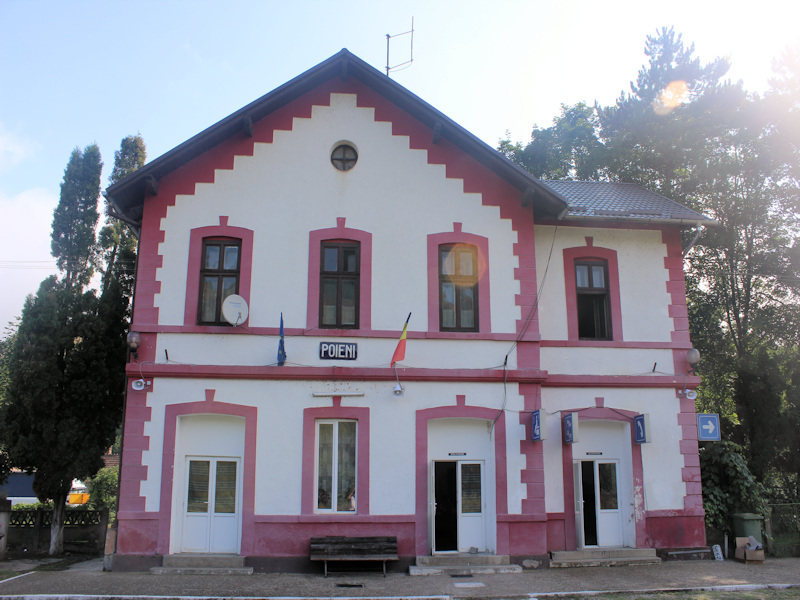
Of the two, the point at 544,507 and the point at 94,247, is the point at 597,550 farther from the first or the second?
the point at 94,247

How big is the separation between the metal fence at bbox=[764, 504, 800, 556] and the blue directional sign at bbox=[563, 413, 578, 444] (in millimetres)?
4560

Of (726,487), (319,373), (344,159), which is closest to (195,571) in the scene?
(319,373)

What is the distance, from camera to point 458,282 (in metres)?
12.4

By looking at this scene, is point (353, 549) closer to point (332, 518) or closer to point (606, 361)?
point (332, 518)

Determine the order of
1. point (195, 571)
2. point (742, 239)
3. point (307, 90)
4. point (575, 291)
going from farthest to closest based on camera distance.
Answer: point (742, 239) < point (575, 291) < point (307, 90) < point (195, 571)

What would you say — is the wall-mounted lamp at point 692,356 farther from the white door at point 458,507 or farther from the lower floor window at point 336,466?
the lower floor window at point 336,466

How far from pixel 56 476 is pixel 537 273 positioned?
399 inches

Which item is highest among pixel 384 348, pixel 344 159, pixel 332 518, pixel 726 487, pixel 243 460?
pixel 344 159

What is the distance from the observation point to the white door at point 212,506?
37.0 feet

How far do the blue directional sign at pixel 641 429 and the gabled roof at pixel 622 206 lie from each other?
383 cm

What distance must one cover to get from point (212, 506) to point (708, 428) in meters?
9.39

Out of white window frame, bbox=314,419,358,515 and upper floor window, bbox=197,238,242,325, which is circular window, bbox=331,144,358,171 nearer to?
upper floor window, bbox=197,238,242,325

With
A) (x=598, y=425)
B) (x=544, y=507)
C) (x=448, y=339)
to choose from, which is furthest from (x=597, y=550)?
(x=448, y=339)

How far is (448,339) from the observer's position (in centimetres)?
1194
